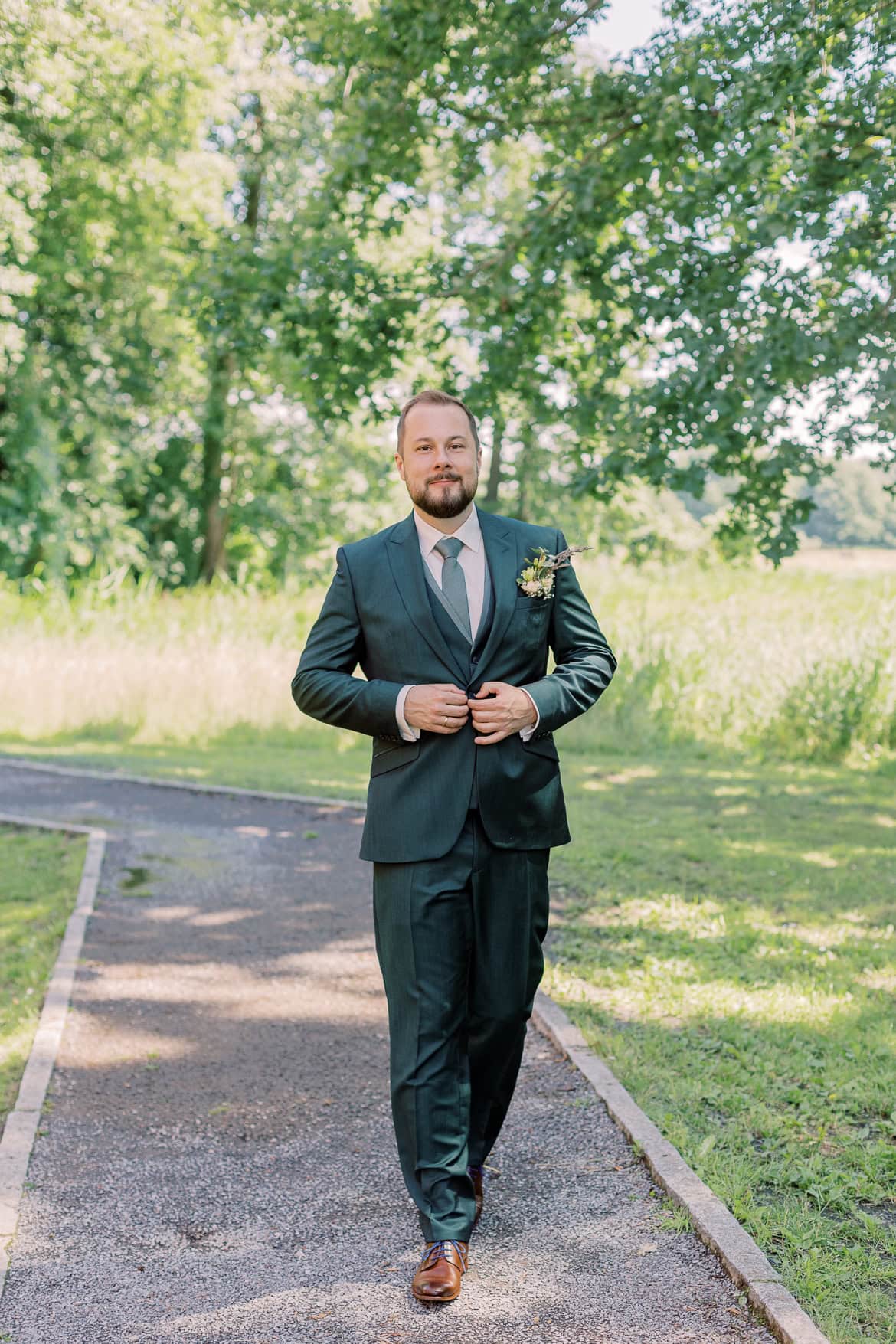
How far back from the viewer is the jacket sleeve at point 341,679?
3.54 meters

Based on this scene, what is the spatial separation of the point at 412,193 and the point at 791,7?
224 inches

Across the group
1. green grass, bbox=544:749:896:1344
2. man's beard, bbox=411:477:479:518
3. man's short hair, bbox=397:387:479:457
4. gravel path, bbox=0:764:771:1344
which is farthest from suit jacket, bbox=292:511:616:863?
green grass, bbox=544:749:896:1344

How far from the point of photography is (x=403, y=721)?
3.54m

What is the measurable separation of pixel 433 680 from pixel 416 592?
26 cm

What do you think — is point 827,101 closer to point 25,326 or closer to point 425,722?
point 425,722

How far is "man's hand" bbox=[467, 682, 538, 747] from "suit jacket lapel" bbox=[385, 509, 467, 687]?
0.42ft

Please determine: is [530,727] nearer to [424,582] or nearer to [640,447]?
[424,582]

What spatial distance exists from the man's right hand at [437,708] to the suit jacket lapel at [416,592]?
141 millimetres

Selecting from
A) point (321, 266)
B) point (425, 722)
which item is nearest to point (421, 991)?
point (425, 722)

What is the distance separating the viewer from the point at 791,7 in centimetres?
768

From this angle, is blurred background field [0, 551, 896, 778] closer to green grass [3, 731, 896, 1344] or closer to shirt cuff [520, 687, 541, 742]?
green grass [3, 731, 896, 1344]

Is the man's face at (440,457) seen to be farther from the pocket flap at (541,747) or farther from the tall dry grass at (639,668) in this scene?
the tall dry grass at (639,668)

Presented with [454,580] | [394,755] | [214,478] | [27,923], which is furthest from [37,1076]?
[214,478]

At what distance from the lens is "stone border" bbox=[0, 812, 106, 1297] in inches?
166
